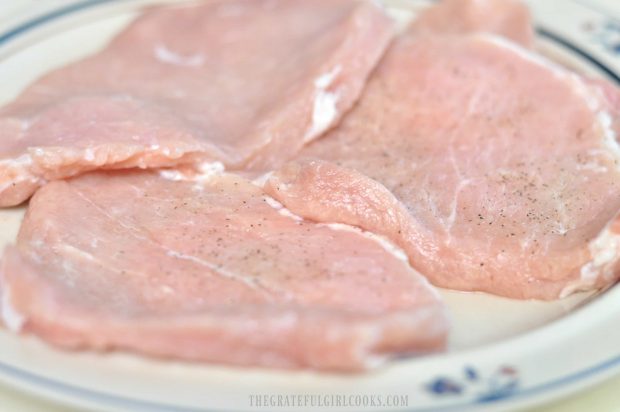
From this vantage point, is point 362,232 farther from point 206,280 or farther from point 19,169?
point 19,169

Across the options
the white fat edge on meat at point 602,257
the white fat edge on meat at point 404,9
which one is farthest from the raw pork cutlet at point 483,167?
the white fat edge on meat at point 404,9

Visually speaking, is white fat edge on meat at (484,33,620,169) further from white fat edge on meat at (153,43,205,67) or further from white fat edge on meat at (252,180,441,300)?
white fat edge on meat at (153,43,205,67)

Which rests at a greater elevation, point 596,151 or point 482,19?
point 596,151

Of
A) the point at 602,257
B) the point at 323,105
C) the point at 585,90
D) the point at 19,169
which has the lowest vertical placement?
the point at 19,169

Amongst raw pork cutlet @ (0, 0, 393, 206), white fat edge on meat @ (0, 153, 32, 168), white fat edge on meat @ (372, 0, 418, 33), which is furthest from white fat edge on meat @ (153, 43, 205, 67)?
white fat edge on meat @ (372, 0, 418, 33)

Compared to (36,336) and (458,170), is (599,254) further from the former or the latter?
(36,336)

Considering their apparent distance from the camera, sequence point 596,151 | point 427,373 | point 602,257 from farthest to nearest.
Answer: point 596,151 → point 602,257 → point 427,373

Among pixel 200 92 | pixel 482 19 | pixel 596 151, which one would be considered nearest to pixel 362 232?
pixel 596 151
